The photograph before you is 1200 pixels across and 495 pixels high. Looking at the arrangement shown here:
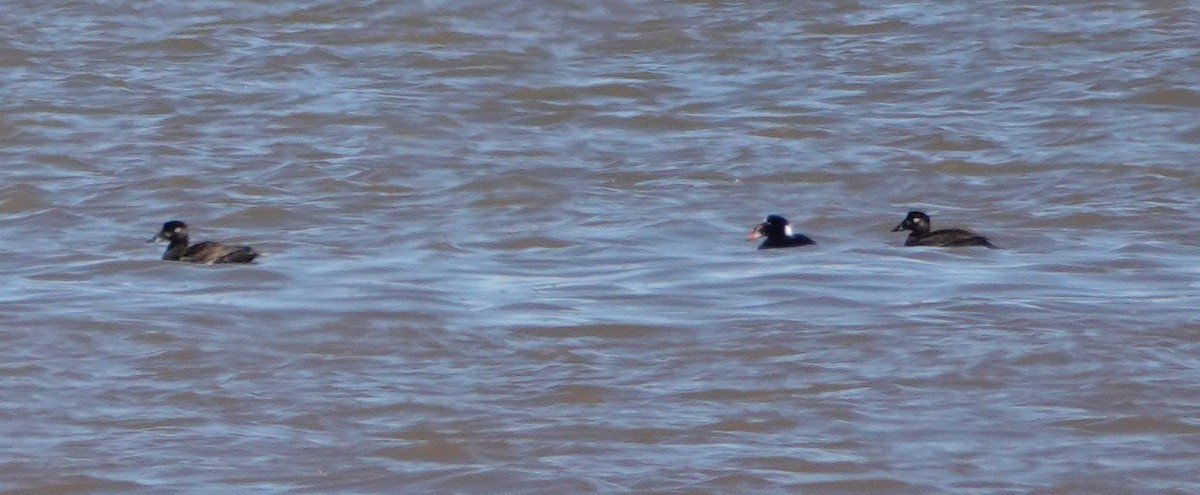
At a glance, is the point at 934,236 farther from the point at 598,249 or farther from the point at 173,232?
the point at 173,232

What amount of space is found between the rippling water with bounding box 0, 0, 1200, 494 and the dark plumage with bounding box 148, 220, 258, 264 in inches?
5.0

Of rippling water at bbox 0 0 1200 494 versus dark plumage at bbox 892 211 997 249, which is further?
dark plumage at bbox 892 211 997 249

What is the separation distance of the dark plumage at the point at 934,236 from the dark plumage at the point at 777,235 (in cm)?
52

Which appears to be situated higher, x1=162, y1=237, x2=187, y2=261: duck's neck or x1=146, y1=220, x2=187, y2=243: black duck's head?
x1=146, y1=220, x2=187, y2=243: black duck's head

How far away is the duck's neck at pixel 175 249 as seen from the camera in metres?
11.5

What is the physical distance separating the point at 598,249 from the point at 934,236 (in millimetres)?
1677

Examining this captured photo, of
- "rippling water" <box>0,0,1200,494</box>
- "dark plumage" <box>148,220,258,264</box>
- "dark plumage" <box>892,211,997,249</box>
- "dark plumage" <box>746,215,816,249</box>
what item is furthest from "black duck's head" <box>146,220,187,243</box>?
"dark plumage" <box>892,211,997,249</box>

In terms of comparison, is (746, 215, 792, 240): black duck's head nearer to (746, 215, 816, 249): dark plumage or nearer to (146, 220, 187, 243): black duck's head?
(746, 215, 816, 249): dark plumage

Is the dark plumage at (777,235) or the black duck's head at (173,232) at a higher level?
the black duck's head at (173,232)

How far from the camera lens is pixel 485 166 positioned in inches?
550

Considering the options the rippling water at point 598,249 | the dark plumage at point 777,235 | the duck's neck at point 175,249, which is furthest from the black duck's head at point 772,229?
the duck's neck at point 175,249

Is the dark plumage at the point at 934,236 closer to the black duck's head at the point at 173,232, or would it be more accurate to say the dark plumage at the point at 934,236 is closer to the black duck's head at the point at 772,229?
the black duck's head at the point at 772,229

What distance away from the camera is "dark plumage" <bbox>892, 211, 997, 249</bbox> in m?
11.5

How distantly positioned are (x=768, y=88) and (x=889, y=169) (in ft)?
8.14
